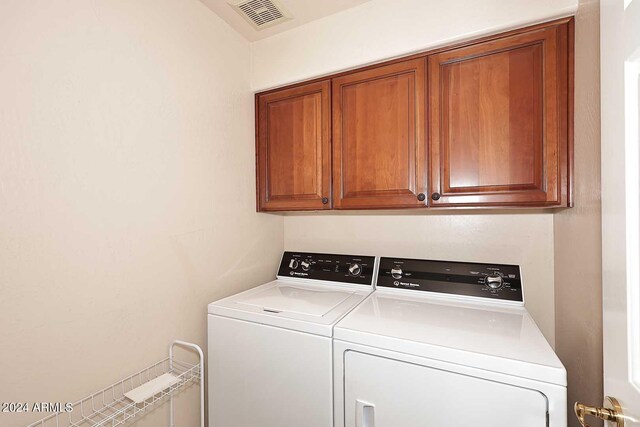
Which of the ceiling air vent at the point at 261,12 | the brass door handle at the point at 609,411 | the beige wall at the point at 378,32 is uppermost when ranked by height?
the ceiling air vent at the point at 261,12

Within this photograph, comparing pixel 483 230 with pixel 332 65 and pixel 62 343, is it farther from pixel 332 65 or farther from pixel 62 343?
pixel 62 343

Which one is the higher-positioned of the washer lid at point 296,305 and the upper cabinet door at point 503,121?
the upper cabinet door at point 503,121

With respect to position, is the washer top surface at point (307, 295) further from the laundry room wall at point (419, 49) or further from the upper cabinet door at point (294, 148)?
the upper cabinet door at point (294, 148)

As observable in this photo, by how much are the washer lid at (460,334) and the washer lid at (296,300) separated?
0.51 feet

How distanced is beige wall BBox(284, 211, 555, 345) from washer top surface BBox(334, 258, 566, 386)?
0.71ft

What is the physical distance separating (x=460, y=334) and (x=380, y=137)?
0.98m

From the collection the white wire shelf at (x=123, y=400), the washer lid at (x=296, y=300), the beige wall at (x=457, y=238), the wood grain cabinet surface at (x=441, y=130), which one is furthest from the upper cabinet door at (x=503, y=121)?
the white wire shelf at (x=123, y=400)

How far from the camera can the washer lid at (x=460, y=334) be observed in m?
0.91

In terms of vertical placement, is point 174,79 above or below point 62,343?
above

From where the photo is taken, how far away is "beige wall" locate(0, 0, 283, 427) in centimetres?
93

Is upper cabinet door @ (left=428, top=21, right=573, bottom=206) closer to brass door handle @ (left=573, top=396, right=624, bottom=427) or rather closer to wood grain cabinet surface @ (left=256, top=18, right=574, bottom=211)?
wood grain cabinet surface @ (left=256, top=18, right=574, bottom=211)

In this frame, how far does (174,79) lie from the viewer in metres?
1.41

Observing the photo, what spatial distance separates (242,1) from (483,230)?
1.76 m

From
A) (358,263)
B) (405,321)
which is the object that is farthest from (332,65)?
(405,321)
